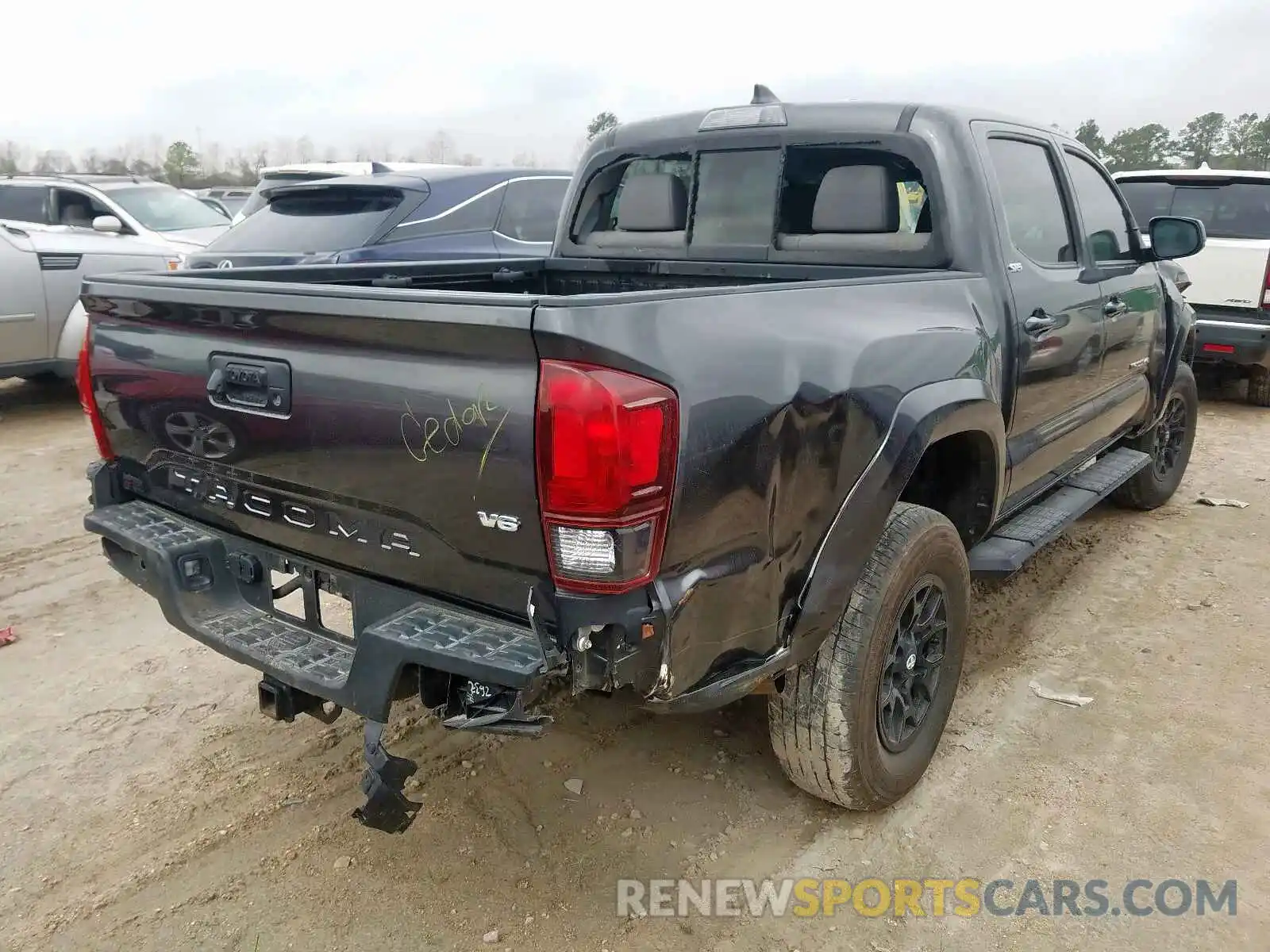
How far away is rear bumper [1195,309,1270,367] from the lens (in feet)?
23.8

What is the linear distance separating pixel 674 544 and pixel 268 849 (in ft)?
5.09

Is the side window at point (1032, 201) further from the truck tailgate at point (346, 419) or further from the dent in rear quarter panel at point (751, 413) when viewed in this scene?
the truck tailgate at point (346, 419)

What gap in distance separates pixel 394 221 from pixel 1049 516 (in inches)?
168

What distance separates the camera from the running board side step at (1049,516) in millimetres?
3209

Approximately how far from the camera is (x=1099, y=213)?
4.02 m

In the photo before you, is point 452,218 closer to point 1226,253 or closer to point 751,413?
point 751,413

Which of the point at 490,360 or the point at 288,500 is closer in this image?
the point at 490,360

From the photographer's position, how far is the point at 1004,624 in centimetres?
403

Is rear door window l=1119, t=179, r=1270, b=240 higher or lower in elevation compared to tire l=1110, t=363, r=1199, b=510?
higher

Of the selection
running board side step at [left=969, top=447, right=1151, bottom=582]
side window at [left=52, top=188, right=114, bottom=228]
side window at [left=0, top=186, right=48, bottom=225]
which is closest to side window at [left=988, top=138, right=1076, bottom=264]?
running board side step at [left=969, top=447, right=1151, bottom=582]

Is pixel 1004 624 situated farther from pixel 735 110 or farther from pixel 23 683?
pixel 23 683

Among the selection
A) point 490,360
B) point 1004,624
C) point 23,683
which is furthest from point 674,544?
point 23,683

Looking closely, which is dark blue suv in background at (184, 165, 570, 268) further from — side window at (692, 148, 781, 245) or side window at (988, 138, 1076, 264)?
side window at (988, 138, 1076, 264)

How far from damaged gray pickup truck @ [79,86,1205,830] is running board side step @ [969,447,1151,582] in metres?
0.03
